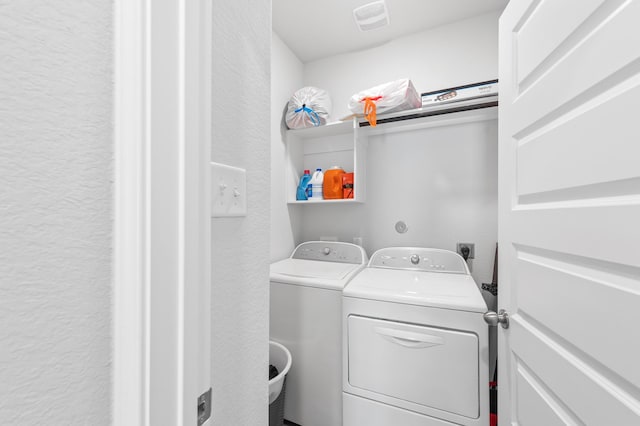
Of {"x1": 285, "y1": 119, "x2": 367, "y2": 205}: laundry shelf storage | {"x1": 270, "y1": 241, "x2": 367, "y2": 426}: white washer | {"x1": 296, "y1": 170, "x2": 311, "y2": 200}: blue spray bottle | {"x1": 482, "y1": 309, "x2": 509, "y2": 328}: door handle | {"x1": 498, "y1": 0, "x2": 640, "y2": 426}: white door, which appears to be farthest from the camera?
{"x1": 296, "y1": 170, "x2": 311, "y2": 200}: blue spray bottle

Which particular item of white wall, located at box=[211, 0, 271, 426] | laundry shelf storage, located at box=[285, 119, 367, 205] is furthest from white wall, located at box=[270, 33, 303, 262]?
white wall, located at box=[211, 0, 271, 426]

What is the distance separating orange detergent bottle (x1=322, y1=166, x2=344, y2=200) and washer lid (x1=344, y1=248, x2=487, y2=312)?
0.54 metres

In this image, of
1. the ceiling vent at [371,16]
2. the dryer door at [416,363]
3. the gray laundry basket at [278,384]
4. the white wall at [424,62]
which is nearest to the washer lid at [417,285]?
the dryer door at [416,363]

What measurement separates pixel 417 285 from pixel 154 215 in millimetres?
1375

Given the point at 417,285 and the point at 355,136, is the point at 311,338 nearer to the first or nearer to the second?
the point at 417,285

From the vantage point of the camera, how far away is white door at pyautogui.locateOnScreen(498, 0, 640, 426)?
1.72 feet

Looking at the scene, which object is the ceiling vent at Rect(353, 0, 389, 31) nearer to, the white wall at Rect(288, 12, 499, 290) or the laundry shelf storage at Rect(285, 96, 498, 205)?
the white wall at Rect(288, 12, 499, 290)

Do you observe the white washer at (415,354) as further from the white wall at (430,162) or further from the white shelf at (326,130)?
the white shelf at (326,130)

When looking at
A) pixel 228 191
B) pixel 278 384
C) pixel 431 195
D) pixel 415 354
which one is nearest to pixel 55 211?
pixel 228 191

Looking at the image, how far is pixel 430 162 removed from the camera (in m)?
1.95

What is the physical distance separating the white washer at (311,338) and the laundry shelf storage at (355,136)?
2.29 ft

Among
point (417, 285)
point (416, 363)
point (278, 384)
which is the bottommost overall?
point (278, 384)

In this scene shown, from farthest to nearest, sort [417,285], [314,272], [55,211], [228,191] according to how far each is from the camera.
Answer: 1. [314,272]
2. [417,285]
3. [228,191]
4. [55,211]

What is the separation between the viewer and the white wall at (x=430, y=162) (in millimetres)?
1804
